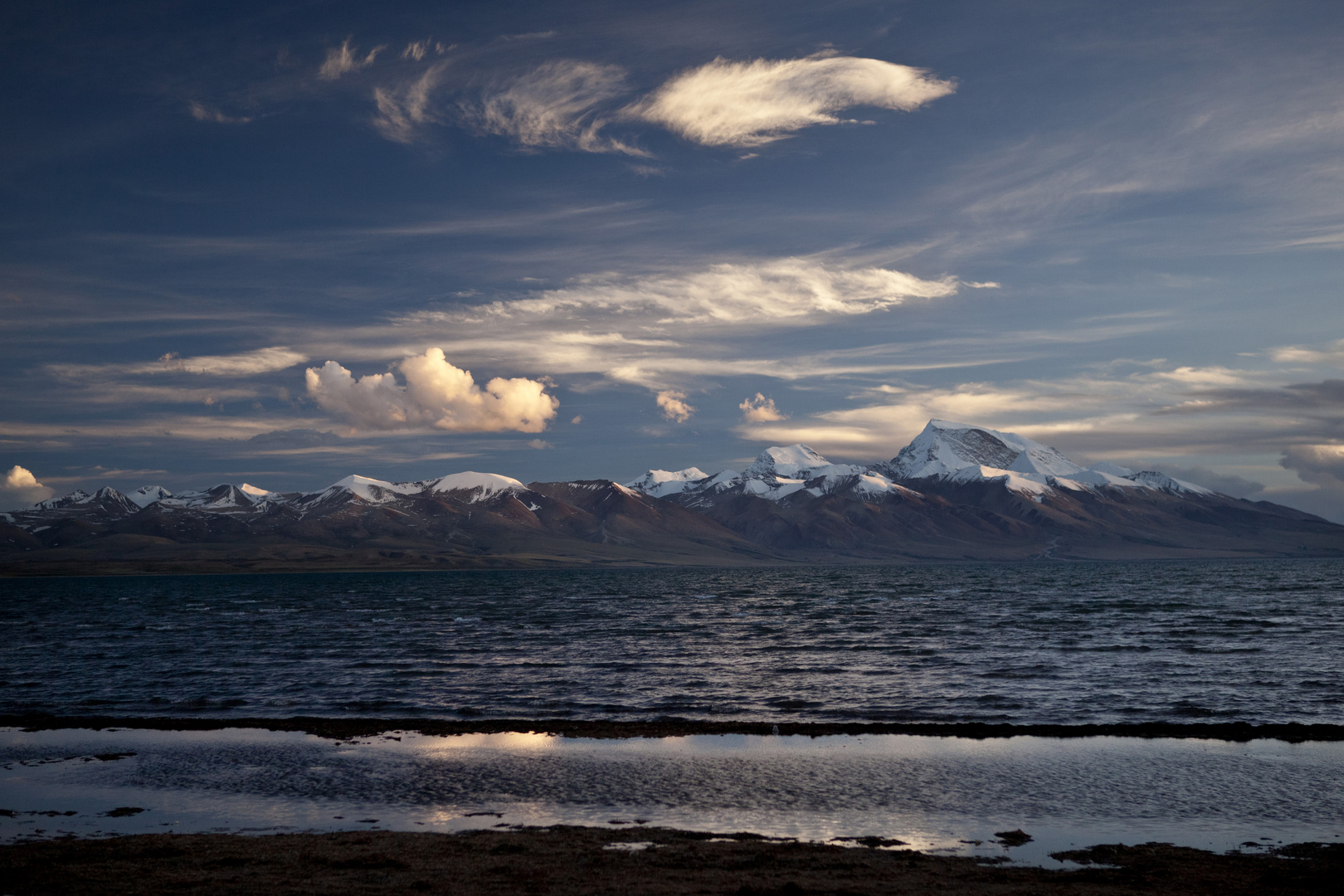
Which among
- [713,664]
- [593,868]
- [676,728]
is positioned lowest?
[713,664]

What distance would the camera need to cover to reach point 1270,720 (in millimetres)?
35688

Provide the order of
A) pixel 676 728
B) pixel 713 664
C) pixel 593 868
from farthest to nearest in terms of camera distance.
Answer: pixel 713 664, pixel 676 728, pixel 593 868

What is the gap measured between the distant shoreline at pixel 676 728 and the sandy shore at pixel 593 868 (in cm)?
1357

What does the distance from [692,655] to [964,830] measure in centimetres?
4062

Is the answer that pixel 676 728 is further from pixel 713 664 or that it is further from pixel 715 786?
pixel 713 664

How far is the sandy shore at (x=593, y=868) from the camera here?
17109 millimetres

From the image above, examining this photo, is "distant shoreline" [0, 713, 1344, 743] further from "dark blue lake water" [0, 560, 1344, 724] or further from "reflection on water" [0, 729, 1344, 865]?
"dark blue lake water" [0, 560, 1344, 724]

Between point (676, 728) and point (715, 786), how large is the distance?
908cm

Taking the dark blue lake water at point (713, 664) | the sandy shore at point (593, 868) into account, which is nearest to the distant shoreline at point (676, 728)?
the dark blue lake water at point (713, 664)

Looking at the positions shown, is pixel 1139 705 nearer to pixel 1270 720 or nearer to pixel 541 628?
pixel 1270 720

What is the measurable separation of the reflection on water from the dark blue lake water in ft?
22.1

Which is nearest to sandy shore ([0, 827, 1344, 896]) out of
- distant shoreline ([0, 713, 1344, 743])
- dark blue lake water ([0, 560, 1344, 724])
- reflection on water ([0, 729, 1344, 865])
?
reflection on water ([0, 729, 1344, 865])

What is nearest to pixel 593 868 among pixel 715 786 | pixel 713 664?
pixel 715 786

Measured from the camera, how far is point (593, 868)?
1847 centimetres
